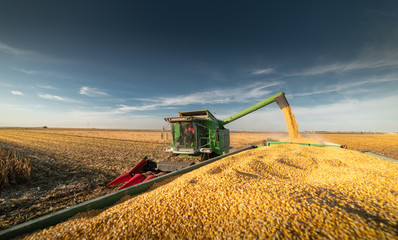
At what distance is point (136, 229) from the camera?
1.83 metres

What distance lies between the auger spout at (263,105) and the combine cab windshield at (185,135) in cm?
259

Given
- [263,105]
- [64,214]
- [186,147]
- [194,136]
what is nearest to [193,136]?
[194,136]

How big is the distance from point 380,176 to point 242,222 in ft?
9.96

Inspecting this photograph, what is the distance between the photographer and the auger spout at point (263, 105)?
8.02m

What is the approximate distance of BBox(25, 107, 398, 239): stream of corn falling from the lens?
1.66 meters

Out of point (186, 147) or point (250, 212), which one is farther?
point (186, 147)

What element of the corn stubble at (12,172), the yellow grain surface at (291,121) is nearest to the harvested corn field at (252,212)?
the yellow grain surface at (291,121)

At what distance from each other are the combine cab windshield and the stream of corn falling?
3.88 m

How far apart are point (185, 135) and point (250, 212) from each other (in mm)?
5109

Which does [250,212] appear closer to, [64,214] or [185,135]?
[64,214]

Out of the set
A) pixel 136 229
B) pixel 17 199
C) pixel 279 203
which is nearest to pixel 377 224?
pixel 279 203

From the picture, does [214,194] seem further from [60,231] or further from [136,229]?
[60,231]

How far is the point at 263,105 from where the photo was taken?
332 inches

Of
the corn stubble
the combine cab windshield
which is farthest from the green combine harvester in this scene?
the corn stubble
